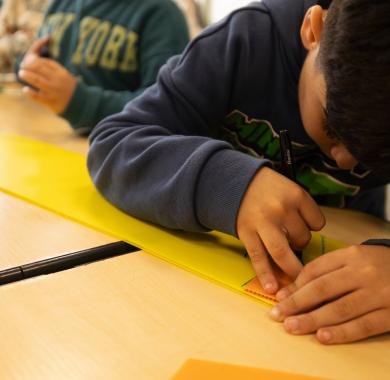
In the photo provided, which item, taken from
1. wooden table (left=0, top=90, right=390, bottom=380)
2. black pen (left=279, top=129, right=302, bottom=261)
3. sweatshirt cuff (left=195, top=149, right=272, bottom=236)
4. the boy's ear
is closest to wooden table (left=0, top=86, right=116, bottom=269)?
wooden table (left=0, top=90, right=390, bottom=380)

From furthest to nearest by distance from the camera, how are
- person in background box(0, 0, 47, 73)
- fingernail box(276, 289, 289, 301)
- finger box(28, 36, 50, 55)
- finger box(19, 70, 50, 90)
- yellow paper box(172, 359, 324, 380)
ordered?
person in background box(0, 0, 47, 73) → finger box(28, 36, 50, 55) → finger box(19, 70, 50, 90) → fingernail box(276, 289, 289, 301) → yellow paper box(172, 359, 324, 380)

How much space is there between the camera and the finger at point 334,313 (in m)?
0.41

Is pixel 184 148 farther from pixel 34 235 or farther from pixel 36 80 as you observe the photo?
pixel 36 80

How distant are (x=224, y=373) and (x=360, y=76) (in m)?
0.26

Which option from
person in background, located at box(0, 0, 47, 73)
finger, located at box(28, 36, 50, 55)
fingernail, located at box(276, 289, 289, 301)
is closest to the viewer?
fingernail, located at box(276, 289, 289, 301)

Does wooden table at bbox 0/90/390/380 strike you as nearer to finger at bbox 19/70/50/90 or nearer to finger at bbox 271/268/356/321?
finger at bbox 271/268/356/321

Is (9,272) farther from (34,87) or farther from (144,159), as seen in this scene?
(34,87)

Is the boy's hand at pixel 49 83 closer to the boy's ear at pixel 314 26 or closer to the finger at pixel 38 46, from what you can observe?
the finger at pixel 38 46

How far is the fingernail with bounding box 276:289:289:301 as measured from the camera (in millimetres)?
454

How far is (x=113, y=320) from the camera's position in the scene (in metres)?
0.41

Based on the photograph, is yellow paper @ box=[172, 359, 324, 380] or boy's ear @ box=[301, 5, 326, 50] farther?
boy's ear @ box=[301, 5, 326, 50]

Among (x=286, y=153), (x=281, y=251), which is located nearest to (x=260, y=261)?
(x=281, y=251)

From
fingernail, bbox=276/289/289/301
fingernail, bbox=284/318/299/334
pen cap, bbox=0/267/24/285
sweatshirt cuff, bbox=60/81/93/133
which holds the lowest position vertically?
sweatshirt cuff, bbox=60/81/93/133

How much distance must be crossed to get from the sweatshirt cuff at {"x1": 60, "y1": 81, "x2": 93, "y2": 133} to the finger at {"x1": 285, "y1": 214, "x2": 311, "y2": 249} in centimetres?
70
